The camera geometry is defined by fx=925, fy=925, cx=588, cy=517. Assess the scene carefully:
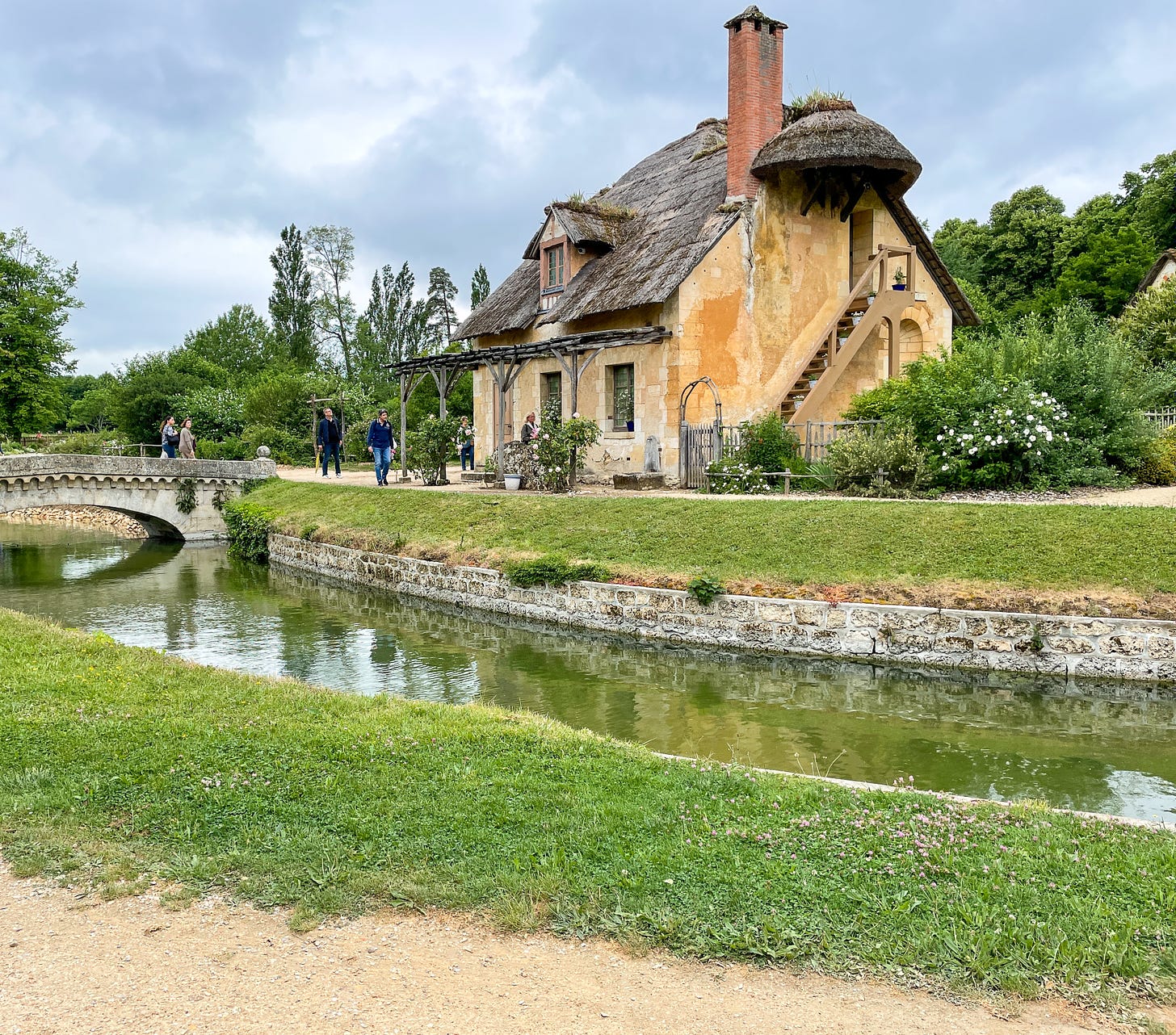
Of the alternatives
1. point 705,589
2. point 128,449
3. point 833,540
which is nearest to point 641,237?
point 833,540

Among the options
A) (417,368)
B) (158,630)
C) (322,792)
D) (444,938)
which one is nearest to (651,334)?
(417,368)

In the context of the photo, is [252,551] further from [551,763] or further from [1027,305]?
[1027,305]

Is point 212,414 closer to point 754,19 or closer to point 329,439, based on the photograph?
point 329,439

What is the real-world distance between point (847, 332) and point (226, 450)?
28.6 m

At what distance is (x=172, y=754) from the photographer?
238 inches

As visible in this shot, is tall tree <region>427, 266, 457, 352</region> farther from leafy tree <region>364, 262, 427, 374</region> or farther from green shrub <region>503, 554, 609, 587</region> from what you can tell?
green shrub <region>503, 554, 609, 587</region>

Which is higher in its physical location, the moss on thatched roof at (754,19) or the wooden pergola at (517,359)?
the moss on thatched roof at (754,19)

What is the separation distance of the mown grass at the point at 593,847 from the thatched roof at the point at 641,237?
1578 cm

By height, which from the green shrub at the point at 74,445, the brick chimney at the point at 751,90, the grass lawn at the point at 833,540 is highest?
the brick chimney at the point at 751,90

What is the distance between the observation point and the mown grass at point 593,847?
3.96 metres

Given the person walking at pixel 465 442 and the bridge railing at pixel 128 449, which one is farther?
the bridge railing at pixel 128 449

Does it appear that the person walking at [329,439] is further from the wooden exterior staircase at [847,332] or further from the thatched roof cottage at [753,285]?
the wooden exterior staircase at [847,332]

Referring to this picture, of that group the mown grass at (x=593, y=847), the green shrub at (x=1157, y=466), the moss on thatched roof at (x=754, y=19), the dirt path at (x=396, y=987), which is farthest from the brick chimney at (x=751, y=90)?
the dirt path at (x=396, y=987)

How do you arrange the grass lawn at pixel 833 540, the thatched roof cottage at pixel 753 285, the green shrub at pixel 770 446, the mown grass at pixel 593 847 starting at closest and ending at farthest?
the mown grass at pixel 593 847 < the grass lawn at pixel 833 540 < the green shrub at pixel 770 446 < the thatched roof cottage at pixel 753 285
